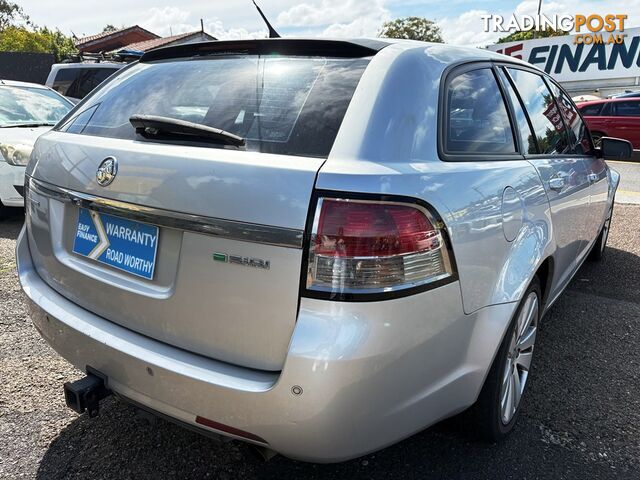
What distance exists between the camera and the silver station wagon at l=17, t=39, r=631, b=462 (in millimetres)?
1549

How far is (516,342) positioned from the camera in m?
2.41

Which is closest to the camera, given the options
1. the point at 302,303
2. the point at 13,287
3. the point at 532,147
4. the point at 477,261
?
the point at 302,303

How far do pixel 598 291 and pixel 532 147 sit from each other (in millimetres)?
2210

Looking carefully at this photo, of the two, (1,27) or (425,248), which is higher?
(1,27)

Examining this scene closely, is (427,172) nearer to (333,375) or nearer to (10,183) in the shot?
(333,375)

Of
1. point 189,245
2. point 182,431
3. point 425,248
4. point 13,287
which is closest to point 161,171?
point 189,245

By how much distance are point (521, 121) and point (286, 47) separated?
1335 mm

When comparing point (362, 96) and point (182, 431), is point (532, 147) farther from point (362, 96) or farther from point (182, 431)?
point (182, 431)

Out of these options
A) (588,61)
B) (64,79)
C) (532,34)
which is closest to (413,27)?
(532,34)

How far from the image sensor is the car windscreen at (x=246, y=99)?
1.74 metres

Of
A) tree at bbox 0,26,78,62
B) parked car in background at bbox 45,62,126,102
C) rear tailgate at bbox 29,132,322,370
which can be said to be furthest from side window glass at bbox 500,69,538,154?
tree at bbox 0,26,78,62

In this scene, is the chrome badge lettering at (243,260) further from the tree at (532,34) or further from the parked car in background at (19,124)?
the tree at (532,34)

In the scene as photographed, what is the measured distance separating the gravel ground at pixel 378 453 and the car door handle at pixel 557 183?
3.49ft

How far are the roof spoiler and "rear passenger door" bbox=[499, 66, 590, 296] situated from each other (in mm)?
1022
